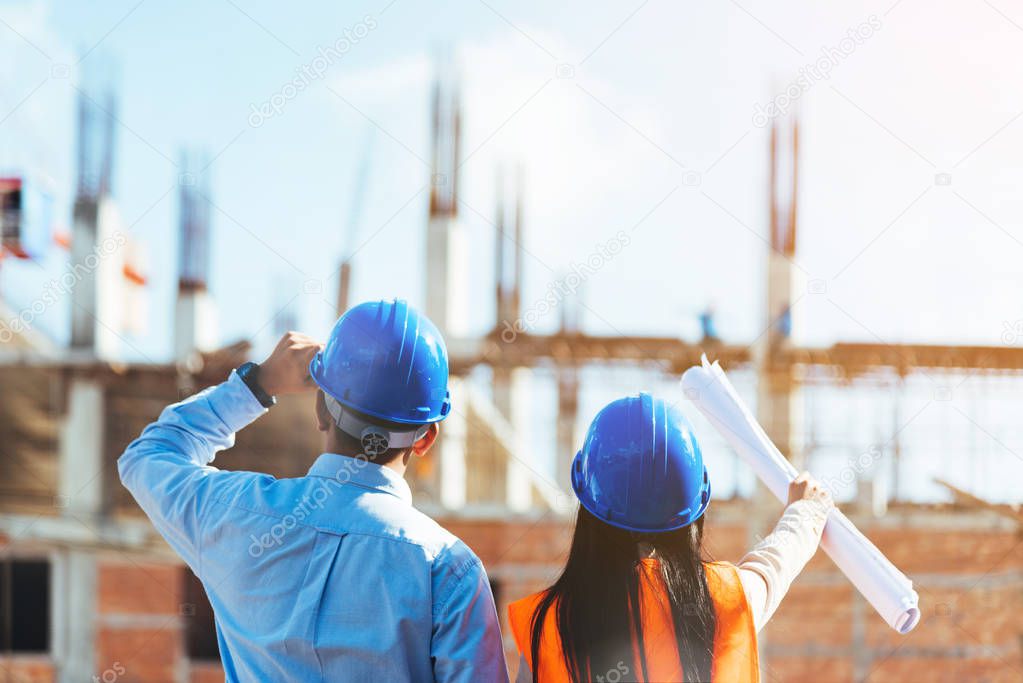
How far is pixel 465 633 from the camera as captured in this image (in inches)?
60.7

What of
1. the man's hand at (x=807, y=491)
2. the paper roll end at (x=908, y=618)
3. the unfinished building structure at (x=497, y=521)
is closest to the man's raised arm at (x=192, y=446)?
the man's hand at (x=807, y=491)

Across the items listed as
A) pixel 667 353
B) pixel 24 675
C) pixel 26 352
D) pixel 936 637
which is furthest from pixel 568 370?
pixel 24 675

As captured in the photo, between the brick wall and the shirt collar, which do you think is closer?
the shirt collar

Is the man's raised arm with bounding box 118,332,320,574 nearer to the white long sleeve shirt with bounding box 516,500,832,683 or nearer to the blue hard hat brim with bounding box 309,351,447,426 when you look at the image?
the blue hard hat brim with bounding box 309,351,447,426

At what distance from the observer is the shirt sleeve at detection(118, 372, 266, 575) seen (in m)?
1.73

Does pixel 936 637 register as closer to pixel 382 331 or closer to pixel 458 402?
pixel 458 402

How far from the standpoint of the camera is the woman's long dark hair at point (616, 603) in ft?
5.41

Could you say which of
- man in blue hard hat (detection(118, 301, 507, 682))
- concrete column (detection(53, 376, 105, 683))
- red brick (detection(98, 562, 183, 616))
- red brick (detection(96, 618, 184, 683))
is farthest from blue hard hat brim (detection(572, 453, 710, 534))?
red brick (detection(96, 618, 184, 683))

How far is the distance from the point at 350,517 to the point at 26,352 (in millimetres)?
10205

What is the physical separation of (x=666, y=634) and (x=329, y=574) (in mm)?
626

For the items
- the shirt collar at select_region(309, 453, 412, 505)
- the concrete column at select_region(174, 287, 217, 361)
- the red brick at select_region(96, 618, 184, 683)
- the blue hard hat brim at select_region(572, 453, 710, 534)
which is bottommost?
the red brick at select_region(96, 618, 184, 683)

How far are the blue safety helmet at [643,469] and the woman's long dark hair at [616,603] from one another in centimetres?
3

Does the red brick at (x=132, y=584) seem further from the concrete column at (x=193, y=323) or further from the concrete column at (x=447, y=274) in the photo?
the concrete column at (x=447, y=274)

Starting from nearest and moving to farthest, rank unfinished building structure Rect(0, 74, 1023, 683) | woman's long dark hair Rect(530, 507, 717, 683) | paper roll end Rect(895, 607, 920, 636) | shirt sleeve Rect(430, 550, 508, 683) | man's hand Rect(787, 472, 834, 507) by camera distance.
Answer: shirt sleeve Rect(430, 550, 508, 683) → woman's long dark hair Rect(530, 507, 717, 683) → paper roll end Rect(895, 607, 920, 636) → man's hand Rect(787, 472, 834, 507) → unfinished building structure Rect(0, 74, 1023, 683)
